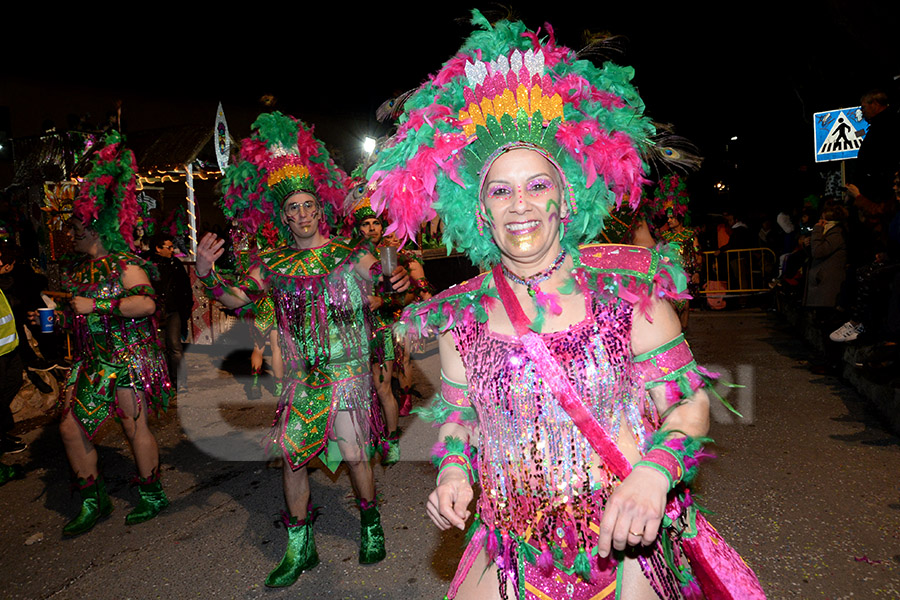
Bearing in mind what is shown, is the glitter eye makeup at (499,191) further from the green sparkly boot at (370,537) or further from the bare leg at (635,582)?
the green sparkly boot at (370,537)

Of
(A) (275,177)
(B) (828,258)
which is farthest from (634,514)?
(B) (828,258)

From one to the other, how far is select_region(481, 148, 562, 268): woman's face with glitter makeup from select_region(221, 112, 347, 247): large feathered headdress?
229 centimetres

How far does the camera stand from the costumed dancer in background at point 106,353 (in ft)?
14.7

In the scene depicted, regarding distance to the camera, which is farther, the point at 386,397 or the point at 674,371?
the point at 386,397

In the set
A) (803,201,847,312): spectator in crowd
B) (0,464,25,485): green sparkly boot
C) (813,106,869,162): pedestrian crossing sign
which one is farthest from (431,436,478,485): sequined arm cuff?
(813,106,869,162): pedestrian crossing sign

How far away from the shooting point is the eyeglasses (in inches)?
155

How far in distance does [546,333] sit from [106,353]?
13.0 feet

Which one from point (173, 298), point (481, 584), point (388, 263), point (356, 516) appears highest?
point (388, 263)

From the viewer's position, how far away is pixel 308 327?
3803 mm

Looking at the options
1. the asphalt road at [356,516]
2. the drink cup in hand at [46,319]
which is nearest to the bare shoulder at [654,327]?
the asphalt road at [356,516]

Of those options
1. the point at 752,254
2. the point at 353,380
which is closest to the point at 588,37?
the point at 353,380

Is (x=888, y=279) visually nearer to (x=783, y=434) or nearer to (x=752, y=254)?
(x=783, y=434)

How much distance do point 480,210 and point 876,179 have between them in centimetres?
676

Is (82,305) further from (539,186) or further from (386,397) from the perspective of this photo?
(539,186)
